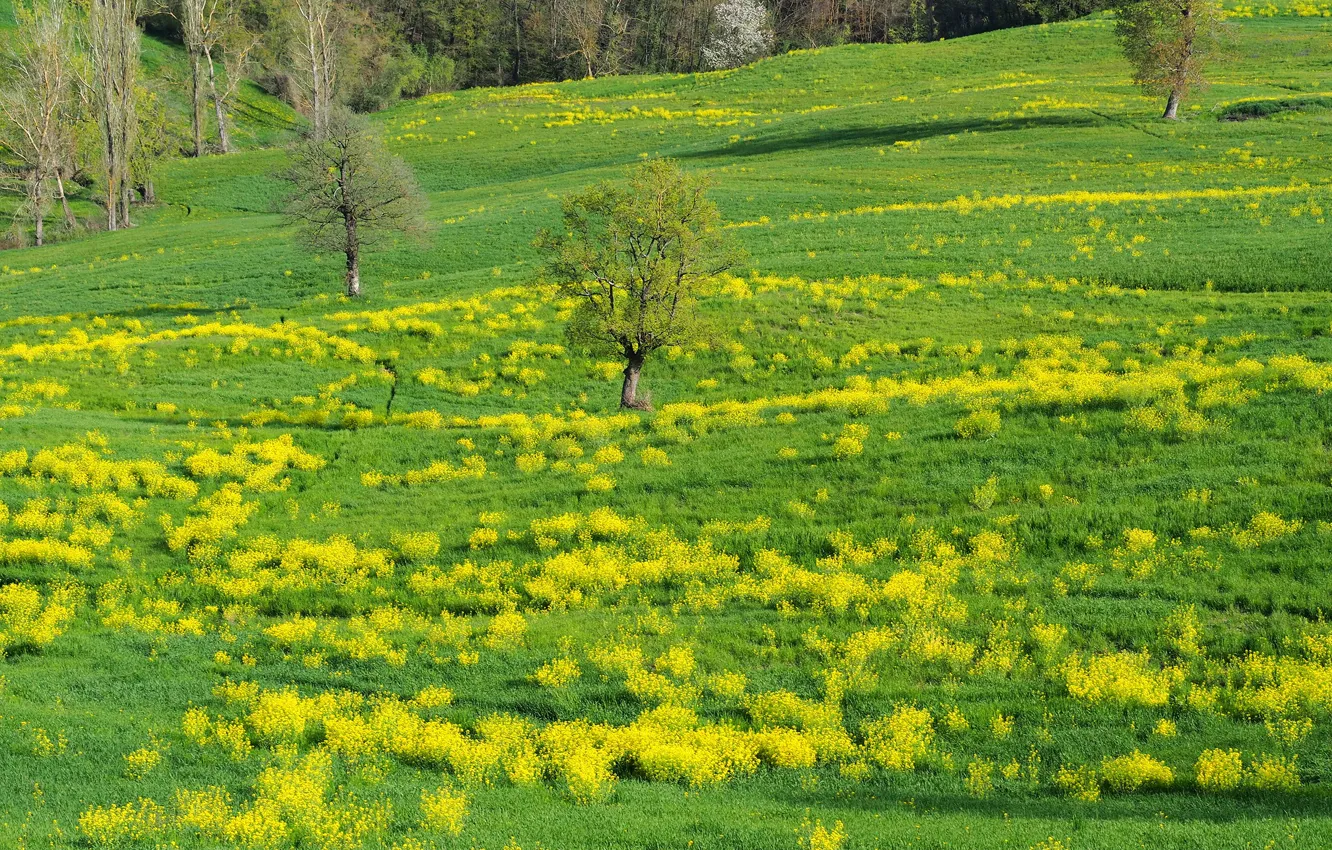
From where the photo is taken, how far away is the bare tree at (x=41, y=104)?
241 ft

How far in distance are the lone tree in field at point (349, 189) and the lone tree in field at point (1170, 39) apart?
174 ft

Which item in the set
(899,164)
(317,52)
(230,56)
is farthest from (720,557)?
(230,56)

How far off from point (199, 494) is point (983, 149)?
5987cm

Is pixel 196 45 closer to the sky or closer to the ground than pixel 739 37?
closer to the ground


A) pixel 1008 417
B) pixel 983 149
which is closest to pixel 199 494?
pixel 1008 417

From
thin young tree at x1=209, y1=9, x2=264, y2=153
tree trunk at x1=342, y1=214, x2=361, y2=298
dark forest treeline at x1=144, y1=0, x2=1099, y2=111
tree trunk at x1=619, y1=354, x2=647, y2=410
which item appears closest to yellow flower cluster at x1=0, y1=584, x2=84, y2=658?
tree trunk at x1=619, y1=354, x2=647, y2=410

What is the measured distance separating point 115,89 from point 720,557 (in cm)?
8351

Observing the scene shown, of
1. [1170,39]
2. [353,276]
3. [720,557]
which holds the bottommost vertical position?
[720,557]

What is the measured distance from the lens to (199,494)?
2570cm

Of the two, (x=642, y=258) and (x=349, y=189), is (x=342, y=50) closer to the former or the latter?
(x=349, y=189)

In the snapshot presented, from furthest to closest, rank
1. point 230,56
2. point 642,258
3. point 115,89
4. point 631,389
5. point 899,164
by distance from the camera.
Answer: point 230,56
point 115,89
point 899,164
point 631,389
point 642,258

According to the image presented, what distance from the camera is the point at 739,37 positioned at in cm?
13388

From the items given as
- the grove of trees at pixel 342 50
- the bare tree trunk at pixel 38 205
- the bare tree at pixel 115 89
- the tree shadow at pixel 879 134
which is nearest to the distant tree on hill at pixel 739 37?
the grove of trees at pixel 342 50

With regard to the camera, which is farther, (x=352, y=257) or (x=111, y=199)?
(x=111, y=199)
